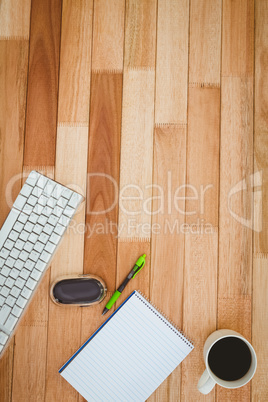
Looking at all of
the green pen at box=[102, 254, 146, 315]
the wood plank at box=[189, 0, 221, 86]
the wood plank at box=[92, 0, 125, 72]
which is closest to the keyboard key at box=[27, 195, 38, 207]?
the green pen at box=[102, 254, 146, 315]

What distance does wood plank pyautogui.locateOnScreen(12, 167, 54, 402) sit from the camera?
91cm

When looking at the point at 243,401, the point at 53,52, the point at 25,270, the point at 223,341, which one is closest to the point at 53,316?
the point at 25,270

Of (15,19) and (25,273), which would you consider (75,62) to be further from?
(25,273)

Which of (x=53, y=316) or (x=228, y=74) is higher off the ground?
(x=228, y=74)

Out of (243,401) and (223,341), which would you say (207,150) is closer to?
(223,341)

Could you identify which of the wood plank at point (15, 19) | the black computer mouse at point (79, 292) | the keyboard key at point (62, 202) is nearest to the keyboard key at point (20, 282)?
the black computer mouse at point (79, 292)

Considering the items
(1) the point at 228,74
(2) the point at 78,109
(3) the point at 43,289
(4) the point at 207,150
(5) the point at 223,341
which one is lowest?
(5) the point at 223,341

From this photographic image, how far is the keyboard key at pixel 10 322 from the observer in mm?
801

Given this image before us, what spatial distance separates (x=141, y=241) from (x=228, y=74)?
55 cm

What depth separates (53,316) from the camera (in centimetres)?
91

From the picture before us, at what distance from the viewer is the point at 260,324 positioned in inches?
35.5

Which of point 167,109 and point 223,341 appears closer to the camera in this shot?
point 223,341

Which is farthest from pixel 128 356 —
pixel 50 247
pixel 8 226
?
pixel 8 226

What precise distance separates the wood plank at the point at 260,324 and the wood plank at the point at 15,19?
96 cm
